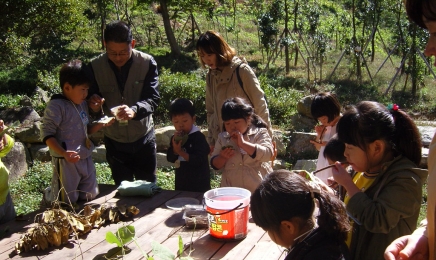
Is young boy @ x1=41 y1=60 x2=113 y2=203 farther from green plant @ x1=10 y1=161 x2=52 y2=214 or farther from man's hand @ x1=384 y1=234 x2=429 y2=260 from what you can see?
green plant @ x1=10 y1=161 x2=52 y2=214

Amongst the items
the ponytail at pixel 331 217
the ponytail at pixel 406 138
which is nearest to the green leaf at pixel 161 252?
the ponytail at pixel 331 217

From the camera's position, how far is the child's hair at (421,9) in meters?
1.28

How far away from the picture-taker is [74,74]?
3.05 m

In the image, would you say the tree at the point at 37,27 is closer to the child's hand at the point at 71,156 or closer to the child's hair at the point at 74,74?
the child's hair at the point at 74,74

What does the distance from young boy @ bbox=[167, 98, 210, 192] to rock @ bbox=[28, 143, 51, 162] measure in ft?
12.5

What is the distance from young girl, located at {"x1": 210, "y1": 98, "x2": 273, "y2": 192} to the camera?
307cm

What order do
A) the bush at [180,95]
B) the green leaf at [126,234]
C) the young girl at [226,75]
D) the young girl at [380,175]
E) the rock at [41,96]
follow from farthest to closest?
the rock at [41,96], the bush at [180,95], the young girl at [226,75], the green leaf at [126,234], the young girl at [380,175]

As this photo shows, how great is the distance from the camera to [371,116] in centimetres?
201

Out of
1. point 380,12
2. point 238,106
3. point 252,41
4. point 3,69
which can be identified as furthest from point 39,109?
point 252,41

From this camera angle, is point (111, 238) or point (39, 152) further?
point (39, 152)

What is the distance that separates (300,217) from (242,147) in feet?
4.33

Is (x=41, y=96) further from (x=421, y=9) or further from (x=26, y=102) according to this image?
(x=421, y=9)

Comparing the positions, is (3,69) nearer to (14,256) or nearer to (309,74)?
(309,74)

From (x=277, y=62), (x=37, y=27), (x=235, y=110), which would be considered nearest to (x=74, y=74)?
(x=235, y=110)
